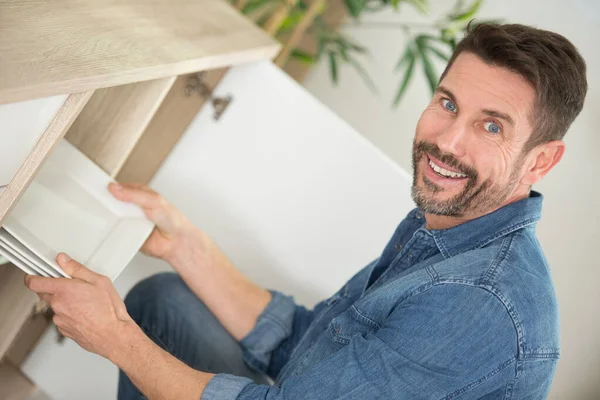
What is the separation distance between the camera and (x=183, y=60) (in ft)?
4.13

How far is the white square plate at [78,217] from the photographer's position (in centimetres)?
123

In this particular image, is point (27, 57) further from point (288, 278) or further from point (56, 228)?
point (288, 278)

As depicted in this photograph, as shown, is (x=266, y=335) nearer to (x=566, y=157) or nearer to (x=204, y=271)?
(x=204, y=271)

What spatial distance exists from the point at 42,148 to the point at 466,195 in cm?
72

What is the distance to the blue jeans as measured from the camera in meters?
1.43

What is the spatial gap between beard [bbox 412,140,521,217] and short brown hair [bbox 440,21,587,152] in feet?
0.28

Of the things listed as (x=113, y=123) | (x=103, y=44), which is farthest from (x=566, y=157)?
(x=103, y=44)

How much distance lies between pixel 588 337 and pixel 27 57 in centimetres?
155

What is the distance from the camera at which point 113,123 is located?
4.64 feet

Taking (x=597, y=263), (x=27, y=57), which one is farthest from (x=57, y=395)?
(x=597, y=263)

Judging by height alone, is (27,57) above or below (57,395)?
above

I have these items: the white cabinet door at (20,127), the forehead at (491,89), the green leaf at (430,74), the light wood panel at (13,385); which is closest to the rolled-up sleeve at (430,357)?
the forehead at (491,89)

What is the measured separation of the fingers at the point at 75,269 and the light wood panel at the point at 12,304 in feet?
0.93

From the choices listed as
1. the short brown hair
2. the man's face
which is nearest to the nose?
the man's face
